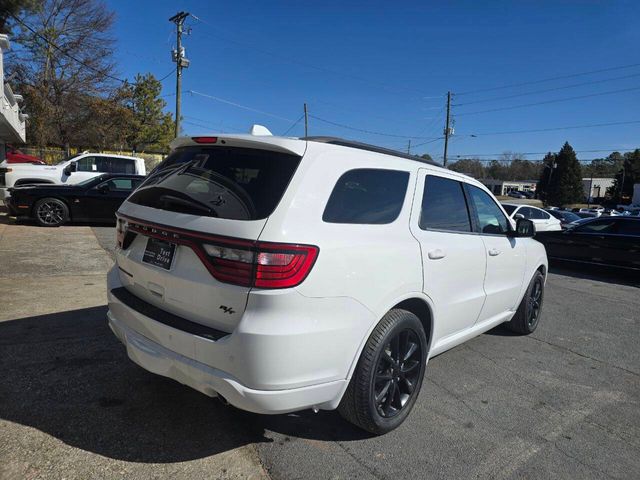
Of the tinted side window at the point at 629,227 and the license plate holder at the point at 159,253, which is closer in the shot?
the license plate holder at the point at 159,253

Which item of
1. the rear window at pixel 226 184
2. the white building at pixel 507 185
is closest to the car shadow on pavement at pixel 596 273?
the rear window at pixel 226 184

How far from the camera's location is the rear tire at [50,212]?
1131 centimetres

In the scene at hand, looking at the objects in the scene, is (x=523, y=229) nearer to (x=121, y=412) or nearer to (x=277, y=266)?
(x=277, y=266)

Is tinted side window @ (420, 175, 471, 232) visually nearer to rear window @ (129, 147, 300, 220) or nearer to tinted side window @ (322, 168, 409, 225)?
tinted side window @ (322, 168, 409, 225)

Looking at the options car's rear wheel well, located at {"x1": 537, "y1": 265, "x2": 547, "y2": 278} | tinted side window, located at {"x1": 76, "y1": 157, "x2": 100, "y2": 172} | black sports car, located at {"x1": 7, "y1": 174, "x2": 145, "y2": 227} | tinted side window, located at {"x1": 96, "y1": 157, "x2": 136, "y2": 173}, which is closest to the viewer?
car's rear wheel well, located at {"x1": 537, "y1": 265, "x2": 547, "y2": 278}

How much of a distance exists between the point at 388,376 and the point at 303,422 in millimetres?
672

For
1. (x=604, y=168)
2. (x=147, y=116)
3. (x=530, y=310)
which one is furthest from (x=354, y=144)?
(x=604, y=168)

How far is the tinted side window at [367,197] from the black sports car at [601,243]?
28.6 feet

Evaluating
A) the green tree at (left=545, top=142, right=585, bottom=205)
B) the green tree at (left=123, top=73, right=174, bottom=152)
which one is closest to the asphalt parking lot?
the green tree at (left=123, top=73, right=174, bottom=152)

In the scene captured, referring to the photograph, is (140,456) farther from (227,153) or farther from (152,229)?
(227,153)

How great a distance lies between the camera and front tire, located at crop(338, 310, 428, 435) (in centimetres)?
269

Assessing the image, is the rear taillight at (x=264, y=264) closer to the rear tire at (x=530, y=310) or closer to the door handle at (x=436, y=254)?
the door handle at (x=436, y=254)

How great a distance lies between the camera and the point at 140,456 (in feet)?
8.42

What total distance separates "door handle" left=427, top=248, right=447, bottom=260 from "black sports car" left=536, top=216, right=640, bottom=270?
8.34 m
